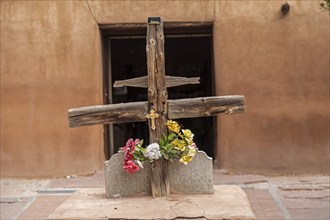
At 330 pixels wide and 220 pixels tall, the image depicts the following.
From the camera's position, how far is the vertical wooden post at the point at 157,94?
12.6 feet

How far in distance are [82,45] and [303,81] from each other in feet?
11.1

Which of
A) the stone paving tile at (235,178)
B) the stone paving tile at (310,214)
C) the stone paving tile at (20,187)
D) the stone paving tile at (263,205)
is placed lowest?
the stone paving tile at (310,214)

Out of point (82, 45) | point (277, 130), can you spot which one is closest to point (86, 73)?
point (82, 45)

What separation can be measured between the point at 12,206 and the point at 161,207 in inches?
138

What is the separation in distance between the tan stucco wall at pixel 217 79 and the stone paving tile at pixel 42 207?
109 cm

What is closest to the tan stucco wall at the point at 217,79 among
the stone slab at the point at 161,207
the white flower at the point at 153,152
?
the stone slab at the point at 161,207

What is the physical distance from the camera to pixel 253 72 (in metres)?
7.70

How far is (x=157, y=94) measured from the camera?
3.87m

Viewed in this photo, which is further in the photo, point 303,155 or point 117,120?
point 303,155

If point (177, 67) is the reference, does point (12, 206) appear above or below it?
below

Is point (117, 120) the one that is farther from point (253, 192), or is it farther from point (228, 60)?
point (228, 60)

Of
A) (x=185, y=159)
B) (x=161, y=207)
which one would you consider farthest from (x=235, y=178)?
(x=161, y=207)

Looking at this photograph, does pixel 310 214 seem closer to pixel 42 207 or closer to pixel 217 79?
pixel 217 79

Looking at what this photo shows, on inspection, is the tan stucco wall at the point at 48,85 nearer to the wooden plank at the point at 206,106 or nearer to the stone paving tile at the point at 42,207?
the stone paving tile at the point at 42,207
